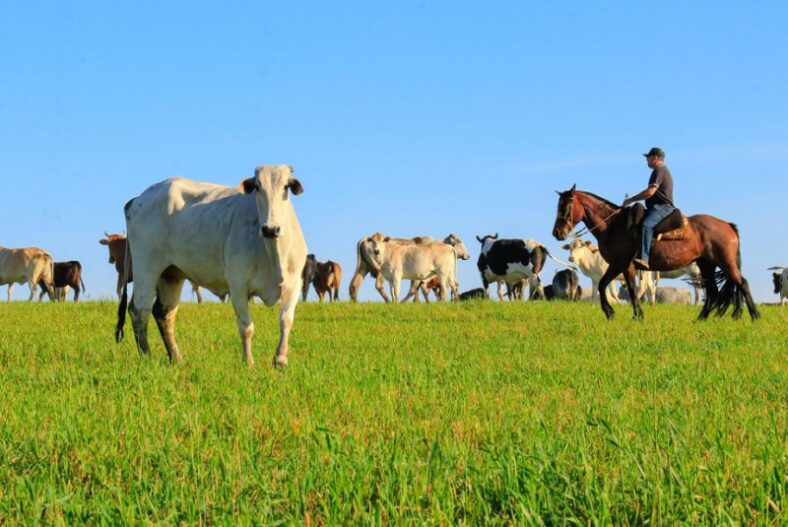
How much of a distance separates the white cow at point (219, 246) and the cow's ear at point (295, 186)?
0.04 ft

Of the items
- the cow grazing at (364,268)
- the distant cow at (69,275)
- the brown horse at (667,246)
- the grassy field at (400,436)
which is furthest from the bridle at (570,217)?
the distant cow at (69,275)

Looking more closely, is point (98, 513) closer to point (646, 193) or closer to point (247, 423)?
point (247, 423)

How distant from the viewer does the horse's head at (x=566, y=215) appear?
17.7 m

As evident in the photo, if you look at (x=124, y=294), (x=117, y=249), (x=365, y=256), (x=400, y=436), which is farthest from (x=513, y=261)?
(x=400, y=436)

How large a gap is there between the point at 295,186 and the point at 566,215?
9.16 m

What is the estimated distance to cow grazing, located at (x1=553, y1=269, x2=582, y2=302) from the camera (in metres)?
36.4

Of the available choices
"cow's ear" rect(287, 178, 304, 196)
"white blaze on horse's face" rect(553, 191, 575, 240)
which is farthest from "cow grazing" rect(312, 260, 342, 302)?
"cow's ear" rect(287, 178, 304, 196)

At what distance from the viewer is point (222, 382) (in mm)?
7848

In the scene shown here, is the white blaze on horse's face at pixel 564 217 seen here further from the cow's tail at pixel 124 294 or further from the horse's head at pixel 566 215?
the cow's tail at pixel 124 294

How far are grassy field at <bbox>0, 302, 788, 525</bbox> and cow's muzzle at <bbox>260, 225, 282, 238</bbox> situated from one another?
1217 millimetres

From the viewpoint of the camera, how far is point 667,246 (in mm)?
17609

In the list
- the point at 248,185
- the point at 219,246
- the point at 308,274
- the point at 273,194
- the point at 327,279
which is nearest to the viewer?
the point at 273,194

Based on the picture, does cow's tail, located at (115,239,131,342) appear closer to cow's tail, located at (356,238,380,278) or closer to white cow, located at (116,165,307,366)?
white cow, located at (116,165,307,366)

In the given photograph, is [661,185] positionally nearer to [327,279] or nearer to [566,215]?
[566,215]
